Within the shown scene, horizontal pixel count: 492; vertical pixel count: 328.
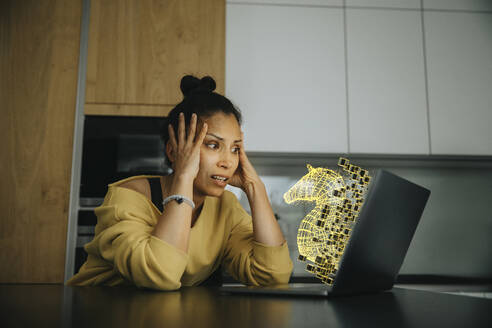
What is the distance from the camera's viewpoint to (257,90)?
76.0 inches

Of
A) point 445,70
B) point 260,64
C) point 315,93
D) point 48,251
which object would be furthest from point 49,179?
point 445,70

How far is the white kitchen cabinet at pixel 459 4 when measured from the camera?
6.78 ft

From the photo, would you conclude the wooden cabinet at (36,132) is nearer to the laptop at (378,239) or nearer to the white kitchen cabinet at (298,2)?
the white kitchen cabinet at (298,2)

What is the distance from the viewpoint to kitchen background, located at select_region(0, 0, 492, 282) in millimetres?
1772

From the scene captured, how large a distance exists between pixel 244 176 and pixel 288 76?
3.33 feet

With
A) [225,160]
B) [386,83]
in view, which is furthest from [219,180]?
[386,83]

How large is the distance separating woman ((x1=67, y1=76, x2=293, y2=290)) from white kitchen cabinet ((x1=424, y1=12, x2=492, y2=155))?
135 centimetres

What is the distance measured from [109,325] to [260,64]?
1747mm

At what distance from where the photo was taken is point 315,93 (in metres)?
1.96

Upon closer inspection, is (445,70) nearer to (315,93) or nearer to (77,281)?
(315,93)

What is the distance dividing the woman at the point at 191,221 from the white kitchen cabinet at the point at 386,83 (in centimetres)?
105

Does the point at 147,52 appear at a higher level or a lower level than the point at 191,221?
higher

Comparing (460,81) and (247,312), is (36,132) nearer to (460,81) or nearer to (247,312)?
(247,312)

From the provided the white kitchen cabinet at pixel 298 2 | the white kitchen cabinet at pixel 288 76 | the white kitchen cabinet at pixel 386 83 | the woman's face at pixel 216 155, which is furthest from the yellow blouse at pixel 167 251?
the white kitchen cabinet at pixel 298 2
